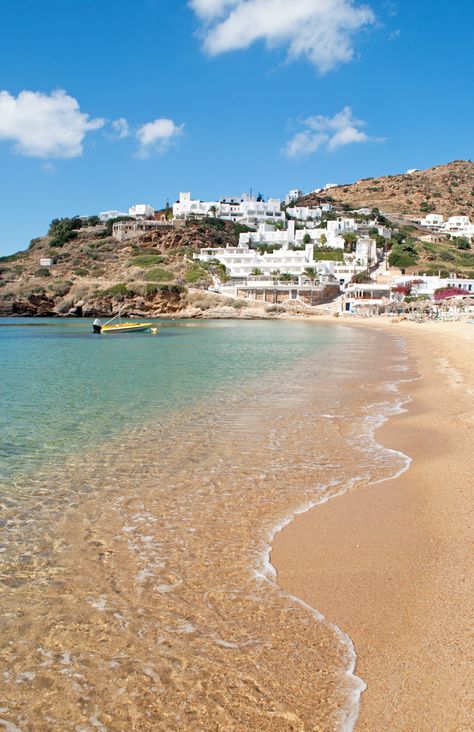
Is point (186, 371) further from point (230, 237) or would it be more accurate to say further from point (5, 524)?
point (230, 237)

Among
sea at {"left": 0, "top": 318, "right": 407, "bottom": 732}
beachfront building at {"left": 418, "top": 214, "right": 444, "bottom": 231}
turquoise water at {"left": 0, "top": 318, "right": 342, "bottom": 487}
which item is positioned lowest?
sea at {"left": 0, "top": 318, "right": 407, "bottom": 732}

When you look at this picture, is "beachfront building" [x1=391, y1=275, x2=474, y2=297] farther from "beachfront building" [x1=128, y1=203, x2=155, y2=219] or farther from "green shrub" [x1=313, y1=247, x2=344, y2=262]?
"beachfront building" [x1=128, y1=203, x2=155, y2=219]

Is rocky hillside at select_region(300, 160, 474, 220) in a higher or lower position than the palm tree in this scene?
higher

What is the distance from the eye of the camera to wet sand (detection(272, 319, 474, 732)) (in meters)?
3.58

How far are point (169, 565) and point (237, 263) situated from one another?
94.5m

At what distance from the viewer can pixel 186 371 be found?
2317 cm

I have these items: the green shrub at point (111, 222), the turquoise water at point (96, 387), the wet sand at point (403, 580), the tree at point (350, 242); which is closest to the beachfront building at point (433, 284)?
the tree at point (350, 242)

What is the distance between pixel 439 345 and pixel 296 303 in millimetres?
52128

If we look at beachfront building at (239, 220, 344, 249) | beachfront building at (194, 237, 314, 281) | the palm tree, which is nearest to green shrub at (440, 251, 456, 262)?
beachfront building at (239, 220, 344, 249)

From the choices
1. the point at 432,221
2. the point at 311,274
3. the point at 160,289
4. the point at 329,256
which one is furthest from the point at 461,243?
the point at 160,289

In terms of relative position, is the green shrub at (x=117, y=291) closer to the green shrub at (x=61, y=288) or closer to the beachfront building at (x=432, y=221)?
the green shrub at (x=61, y=288)

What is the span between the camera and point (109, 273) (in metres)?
97.6

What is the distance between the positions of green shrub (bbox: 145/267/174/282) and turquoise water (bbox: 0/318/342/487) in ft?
180

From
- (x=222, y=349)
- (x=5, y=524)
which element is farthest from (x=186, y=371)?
(x=5, y=524)
